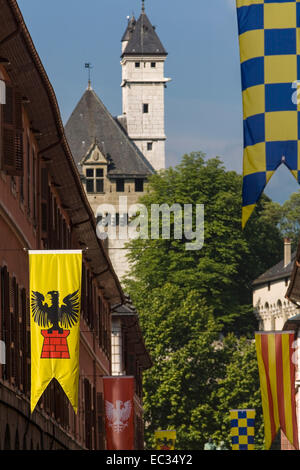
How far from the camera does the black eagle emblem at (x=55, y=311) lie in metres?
21.1

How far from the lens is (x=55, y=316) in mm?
21219

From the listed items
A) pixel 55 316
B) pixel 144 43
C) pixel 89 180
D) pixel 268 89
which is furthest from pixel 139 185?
pixel 268 89

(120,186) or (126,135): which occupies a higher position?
(126,135)

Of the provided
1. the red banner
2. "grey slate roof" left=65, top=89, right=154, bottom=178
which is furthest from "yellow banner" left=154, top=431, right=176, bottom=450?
"grey slate roof" left=65, top=89, right=154, bottom=178

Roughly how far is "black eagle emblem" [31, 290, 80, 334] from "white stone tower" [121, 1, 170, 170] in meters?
110

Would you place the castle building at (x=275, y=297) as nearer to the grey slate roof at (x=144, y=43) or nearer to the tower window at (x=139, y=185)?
the tower window at (x=139, y=185)

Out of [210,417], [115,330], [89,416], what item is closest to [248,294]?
[210,417]

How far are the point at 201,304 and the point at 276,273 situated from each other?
20.9 meters

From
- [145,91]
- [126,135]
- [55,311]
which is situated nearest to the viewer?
[55,311]

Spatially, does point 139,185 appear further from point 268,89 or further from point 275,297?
point 268,89

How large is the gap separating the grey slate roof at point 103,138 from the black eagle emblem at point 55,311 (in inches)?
3953

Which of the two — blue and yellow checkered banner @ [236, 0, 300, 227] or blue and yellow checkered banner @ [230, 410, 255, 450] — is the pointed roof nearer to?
blue and yellow checkered banner @ [230, 410, 255, 450]

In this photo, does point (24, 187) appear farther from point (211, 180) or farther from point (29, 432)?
point (211, 180)
